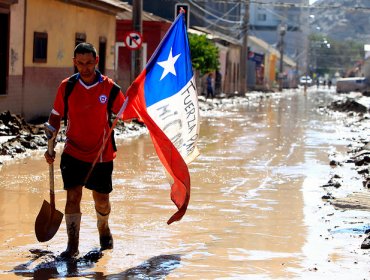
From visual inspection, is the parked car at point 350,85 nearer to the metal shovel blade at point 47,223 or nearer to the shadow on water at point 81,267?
the metal shovel blade at point 47,223

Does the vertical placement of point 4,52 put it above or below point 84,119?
above

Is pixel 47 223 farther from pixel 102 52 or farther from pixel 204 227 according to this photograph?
pixel 102 52

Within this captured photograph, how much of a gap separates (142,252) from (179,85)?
56.1 inches

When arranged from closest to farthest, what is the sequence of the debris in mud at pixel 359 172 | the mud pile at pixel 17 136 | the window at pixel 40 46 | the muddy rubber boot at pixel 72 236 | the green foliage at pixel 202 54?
the muddy rubber boot at pixel 72 236, the debris in mud at pixel 359 172, the mud pile at pixel 17 136, the window at pixel 40 46, the green foliage at pixel 202 54

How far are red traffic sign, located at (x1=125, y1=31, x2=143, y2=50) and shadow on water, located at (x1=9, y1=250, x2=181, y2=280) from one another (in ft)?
61.8

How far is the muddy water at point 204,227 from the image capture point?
306 inches

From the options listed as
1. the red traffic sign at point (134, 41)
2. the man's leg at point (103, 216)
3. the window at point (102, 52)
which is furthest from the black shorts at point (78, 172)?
the window at point (102, 52)

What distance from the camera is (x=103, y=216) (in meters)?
8.37

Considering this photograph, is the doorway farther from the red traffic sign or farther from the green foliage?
the green foliage

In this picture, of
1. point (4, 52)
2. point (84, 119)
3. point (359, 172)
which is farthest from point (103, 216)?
point (4, 52)

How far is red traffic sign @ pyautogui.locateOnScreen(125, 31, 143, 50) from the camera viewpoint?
2680 centimetres

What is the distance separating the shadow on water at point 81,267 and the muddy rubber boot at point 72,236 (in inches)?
2.9

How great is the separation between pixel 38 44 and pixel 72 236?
54.0ft

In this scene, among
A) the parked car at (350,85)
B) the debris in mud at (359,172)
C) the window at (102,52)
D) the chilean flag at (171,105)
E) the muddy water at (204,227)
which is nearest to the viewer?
the muddy water at (204,227)
